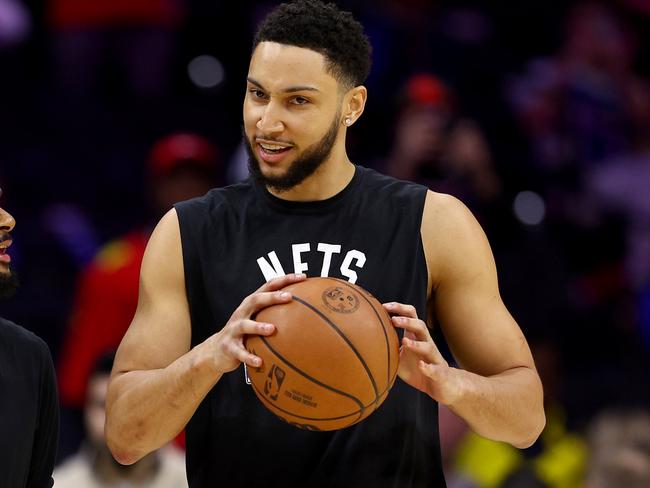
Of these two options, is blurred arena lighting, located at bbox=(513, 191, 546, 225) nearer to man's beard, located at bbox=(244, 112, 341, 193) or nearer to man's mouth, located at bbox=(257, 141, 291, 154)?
man's beard, located at bbox=(244, 112, 341, 193)

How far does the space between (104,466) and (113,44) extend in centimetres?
377

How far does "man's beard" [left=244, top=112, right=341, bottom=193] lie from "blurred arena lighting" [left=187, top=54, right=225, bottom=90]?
5.11 meters

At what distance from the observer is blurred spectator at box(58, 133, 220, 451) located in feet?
21.5

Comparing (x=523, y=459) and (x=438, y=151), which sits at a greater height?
(x=438, y=151)

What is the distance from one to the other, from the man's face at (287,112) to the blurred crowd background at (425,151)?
255 centimetres

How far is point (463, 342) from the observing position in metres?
3.96

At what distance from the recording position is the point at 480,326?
393cm

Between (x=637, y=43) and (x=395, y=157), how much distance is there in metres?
2.77

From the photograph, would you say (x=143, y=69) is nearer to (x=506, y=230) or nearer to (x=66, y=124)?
(x=66, y=124)

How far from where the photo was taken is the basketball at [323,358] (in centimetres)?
343

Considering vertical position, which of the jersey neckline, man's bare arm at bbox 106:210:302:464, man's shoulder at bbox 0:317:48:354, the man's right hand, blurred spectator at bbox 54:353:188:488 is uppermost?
the jersey neckline

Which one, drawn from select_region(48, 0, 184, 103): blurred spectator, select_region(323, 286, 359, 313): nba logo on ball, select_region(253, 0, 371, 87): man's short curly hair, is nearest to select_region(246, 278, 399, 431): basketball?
select_region(323, 286, 359, 313): nba logo on ball

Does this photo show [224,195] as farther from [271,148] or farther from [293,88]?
[293,88]

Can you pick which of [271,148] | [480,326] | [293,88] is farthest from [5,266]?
[480,326]
